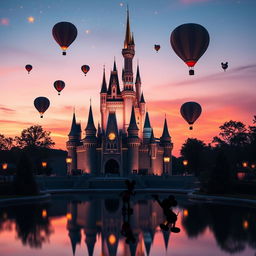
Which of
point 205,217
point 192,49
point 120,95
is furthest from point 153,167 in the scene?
point 205,217

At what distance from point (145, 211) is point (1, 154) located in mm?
63491

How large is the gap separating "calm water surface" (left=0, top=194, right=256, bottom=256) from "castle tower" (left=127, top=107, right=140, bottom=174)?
48.9 meters

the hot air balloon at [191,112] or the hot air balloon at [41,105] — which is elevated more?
the hot air balloon at [41,105]

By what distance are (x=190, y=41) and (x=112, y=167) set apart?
1981 inches

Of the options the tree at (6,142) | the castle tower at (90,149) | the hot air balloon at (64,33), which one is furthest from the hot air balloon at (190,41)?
the tree at (6,142)

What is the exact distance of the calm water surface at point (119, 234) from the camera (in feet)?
58.7

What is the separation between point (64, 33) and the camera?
48125mm

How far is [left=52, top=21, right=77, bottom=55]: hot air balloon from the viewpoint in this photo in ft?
158

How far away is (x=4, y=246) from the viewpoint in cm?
1889

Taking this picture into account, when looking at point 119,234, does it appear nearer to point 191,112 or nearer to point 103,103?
point 191,112

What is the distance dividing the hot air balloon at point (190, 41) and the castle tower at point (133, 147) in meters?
43.5

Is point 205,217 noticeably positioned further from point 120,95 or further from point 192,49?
point 120,95

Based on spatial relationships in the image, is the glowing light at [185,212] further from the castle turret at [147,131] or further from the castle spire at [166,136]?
the castle spire at [166,136]

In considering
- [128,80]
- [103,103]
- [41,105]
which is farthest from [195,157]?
[41,105]
